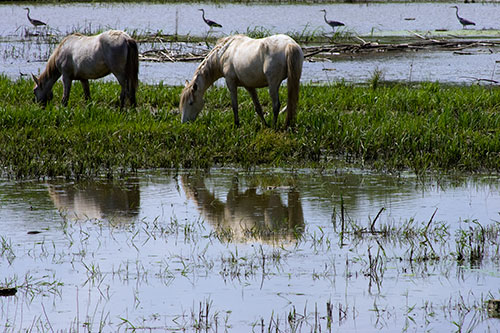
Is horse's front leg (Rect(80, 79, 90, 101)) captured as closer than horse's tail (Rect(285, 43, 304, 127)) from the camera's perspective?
No

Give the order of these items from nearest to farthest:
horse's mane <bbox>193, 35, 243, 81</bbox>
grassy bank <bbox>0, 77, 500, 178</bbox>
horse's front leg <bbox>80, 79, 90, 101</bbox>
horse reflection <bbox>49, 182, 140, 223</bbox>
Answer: horse reflection <bbox>49, 182, 140, 223</bbox> → grassy bank <bbox>0, 77, 500, 178</bbox> → horse's mane <bbox>193, 35, 243, 81</bbox> → horse's front leg <bbox>80, 79, 90, 101</bbox>

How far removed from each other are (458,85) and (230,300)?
11.1 meters

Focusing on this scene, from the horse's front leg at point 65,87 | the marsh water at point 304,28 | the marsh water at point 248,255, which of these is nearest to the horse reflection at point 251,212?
the marsh water at point 248,255

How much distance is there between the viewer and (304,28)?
25297 millimetres

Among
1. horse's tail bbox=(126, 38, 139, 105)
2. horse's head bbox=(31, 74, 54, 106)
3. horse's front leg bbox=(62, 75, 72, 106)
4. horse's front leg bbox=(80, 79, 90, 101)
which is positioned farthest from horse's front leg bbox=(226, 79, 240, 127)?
horse's head bbox=(31, 74, 54, 106)

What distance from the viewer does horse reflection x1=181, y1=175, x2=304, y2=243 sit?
634cm

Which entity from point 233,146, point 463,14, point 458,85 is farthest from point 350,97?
point 463,14

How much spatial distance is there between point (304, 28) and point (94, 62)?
47.1ft

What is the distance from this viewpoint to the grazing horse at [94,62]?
38.1 ft

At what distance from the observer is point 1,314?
4656 millimetres

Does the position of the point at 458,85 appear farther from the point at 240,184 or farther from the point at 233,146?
the point at 240,184

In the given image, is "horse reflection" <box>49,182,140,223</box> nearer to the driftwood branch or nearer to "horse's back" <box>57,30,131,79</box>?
"horse's back" <box>57,30,131,79</box>

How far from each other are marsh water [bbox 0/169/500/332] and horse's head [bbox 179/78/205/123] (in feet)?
8.54

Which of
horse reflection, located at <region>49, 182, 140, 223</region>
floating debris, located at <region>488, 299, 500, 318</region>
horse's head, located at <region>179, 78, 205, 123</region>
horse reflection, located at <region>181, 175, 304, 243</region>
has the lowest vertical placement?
horse reflection, located at <region>49, 182, 140, 223</region>
